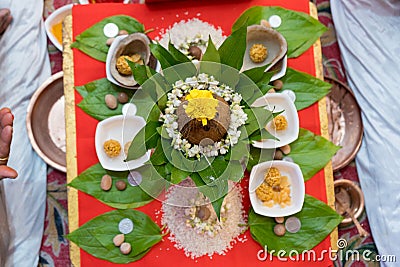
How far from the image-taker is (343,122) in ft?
6.53

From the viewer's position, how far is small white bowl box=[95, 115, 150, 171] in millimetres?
1531

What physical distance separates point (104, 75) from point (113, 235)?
578 mm

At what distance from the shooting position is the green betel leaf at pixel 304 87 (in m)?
1.65

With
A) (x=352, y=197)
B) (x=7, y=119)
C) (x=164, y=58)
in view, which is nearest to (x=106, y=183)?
(x=7, y=119)

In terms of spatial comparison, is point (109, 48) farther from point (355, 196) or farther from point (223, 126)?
point (355, 196)

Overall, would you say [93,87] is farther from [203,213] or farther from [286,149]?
[286,149]

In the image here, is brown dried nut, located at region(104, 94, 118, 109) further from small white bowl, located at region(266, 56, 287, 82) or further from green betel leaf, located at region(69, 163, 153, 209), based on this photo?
small white bowl, located at region(266, 56, 287, 82)

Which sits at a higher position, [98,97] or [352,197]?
[98,97]

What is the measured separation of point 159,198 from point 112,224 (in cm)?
22

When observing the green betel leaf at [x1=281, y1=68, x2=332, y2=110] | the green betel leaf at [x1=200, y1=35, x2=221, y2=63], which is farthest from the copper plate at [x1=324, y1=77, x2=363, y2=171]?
the green betel leaf at [x1=200, y1=35, x2=221, y2=63]

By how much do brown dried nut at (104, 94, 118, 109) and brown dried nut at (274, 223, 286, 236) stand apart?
28.1 inches

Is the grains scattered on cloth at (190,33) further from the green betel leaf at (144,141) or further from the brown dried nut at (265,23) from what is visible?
the green betel leaf at (144,141)

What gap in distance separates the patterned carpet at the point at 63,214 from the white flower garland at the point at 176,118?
913mm

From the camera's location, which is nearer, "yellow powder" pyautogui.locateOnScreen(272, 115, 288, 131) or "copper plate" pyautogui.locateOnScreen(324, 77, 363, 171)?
"yellow powder" pyautogui.locateOnScreen(272, 115, 288, 131)
